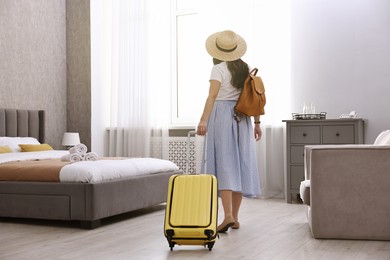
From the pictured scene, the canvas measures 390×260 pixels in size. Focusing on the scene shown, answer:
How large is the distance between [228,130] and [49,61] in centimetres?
391

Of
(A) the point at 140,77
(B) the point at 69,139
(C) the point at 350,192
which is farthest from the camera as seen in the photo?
(A) the point at 140,77

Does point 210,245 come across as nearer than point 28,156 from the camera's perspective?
Yes

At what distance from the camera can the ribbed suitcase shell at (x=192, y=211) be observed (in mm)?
2990

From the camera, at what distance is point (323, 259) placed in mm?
2803

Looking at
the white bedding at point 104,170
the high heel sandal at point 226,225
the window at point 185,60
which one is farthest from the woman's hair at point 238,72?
the window at point 185,60

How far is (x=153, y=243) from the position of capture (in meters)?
3.32

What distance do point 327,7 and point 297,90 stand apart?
978mm

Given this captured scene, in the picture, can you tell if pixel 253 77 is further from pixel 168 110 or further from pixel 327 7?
pixel 168 110

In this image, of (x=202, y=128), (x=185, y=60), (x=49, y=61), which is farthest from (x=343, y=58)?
(x=49, y=61)

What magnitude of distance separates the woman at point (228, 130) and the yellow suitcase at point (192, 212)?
45 centimetres

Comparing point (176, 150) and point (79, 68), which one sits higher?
point (79, 68)

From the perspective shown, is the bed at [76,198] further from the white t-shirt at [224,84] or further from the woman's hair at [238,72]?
the woman's hair at [238,72]

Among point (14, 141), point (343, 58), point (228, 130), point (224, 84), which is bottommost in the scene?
point (14, 141)

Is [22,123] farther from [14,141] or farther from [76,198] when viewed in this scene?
[76,198]
